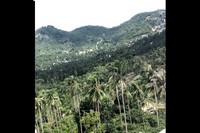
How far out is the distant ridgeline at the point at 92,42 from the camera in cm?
8144

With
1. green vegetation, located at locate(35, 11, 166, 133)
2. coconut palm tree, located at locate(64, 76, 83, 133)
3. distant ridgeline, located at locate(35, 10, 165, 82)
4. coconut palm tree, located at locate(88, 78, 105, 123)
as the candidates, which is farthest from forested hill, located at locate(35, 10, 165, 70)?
coconut palm tree, located at locate(88, 78, 105, 123)

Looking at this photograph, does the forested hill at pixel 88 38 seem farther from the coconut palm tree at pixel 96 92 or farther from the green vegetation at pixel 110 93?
the coconut palm tree at pixel 96 92

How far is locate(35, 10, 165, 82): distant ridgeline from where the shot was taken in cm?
8144

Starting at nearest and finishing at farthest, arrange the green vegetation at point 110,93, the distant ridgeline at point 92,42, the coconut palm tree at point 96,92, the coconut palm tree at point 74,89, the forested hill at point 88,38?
the coconut palm tree at point 96,92, the green vegetation at point 110,93, the coconut palm tree at point 74,89, the distant ridgeline at point 92,42, the forested hill at point 88,38

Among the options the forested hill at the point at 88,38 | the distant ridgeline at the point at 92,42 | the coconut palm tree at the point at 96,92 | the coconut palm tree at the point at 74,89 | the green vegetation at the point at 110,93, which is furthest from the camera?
the forested hill at the point at 88,38

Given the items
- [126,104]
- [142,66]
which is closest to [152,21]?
[142,66]

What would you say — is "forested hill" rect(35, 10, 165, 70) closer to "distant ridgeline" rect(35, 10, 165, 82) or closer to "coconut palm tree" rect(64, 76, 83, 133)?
"distant ridgeline" rect(35, 10, 165, 82)

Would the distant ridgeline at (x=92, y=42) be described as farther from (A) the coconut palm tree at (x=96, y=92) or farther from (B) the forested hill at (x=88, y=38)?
(A) the coconut palm tree at (x=96, y=92)

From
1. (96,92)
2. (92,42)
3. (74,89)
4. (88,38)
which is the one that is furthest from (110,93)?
(88,38)

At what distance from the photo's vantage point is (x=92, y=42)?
118 meters

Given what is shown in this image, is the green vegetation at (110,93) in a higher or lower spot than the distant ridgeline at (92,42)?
lower

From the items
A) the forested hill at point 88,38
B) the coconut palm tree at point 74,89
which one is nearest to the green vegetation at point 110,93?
the coconut palm tree at point 74,89

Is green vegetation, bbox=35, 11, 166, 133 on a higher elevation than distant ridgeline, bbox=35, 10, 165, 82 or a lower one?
lower

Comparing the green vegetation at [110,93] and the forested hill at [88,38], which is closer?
the green vegetation at [110,93]
